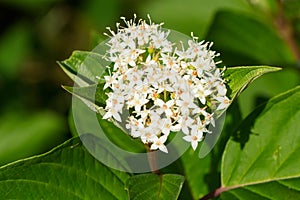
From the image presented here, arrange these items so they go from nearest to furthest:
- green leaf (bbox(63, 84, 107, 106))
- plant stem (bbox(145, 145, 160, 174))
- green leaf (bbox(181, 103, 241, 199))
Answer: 1. green leaf (bbox(63, 84, 107, 106))
2. plant stem (bbox(145, 145, 160, 174))
3. green leaf (bbox(181, 103, 241, 199))

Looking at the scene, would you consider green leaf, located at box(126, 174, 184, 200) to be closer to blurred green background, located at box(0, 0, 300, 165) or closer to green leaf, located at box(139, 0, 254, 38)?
blurred green background, located at box(0, 0, 300, 165)

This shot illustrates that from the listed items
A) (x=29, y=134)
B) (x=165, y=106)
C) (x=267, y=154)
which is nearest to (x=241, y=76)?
(x=165, y=106)

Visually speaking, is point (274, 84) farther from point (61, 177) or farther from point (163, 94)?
point (61, 177)

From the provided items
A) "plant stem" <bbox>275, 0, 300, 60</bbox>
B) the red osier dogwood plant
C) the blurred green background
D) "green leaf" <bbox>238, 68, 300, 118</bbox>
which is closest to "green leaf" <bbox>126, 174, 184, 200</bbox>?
the red osier dogwood plant

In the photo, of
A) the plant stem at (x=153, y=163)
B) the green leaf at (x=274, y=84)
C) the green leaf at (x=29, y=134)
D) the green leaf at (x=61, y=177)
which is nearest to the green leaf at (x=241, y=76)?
the plant stem at (x=153, y=163)

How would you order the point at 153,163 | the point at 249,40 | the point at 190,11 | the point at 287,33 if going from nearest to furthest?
the point at 153,163
the point at 287,33
the point at 249,40
the point at 190,11

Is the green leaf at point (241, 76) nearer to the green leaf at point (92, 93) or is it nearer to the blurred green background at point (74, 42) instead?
the green leaf at point (92, 93)
